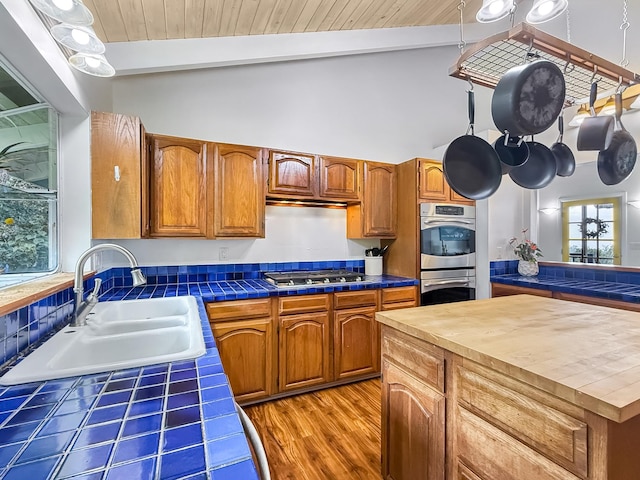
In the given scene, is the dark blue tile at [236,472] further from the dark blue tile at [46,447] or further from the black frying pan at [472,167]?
the black frying pan at [472,167]

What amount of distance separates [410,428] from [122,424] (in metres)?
1.17

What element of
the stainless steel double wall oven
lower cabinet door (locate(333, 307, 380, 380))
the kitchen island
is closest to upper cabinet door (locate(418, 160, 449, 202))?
the stainless steel double wall oven

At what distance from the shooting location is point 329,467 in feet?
5.84

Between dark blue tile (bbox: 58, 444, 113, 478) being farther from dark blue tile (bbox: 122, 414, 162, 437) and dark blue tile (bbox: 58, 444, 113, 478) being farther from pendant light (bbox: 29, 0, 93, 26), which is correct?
pendant light (bbox: 29, 0, 93, 26)

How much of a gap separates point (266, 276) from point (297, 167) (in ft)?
3.39

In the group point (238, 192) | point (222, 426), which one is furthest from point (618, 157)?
point (238, 192)

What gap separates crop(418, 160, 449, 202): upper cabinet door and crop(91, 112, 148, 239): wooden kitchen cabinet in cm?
241

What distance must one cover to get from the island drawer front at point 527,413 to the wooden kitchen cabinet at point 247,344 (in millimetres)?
1579

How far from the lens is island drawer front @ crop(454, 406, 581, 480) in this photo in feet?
2.94

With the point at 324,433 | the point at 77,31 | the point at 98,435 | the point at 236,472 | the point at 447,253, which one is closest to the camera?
the point at 236,472

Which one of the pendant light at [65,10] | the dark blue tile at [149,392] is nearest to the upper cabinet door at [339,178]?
the pendant light at [65,10]

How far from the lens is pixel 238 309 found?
2332mm

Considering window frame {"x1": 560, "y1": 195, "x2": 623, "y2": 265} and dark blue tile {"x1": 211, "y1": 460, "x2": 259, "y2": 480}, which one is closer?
dark blue tile {"x1": 211, "y1": 460, "x2": 259, "y2": 480}

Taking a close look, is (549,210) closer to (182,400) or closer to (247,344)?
(247,344)
